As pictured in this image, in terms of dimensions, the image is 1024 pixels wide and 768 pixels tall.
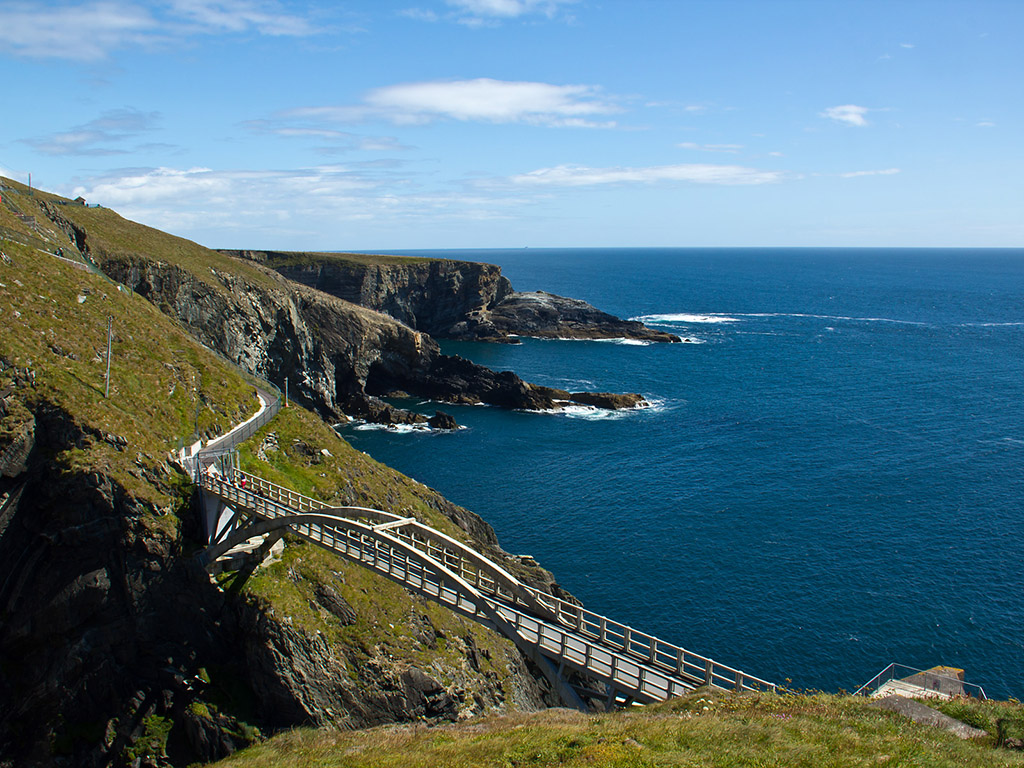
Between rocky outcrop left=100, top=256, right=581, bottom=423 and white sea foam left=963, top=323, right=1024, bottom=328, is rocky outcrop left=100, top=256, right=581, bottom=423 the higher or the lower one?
the lower one

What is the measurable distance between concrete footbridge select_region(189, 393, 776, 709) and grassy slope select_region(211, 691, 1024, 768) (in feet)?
5.88

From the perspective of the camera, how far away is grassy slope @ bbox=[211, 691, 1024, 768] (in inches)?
634

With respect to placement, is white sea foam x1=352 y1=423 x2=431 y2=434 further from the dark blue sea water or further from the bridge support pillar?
the bridge support pillar

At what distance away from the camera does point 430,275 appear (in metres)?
148

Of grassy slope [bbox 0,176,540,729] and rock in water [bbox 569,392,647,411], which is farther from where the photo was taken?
rock in water [bbox 569,392,647,411]

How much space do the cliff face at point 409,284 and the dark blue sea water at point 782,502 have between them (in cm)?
3584

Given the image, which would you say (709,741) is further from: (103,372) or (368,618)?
(103,372)

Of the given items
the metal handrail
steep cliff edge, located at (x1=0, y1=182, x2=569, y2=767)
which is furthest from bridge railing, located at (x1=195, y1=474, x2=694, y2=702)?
the metal handrail

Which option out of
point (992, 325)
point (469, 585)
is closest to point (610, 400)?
point (469, 585)

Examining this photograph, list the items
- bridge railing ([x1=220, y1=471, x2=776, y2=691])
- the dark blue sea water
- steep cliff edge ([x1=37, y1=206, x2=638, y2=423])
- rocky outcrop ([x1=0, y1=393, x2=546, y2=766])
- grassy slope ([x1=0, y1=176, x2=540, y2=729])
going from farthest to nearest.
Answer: steep cliff edge ([x1=37, y1=206, x2=638, y2=423]) → the dark blue sea water → grassy slope ([x1=0, y1=176, x2=540, y2=729]) → rocky outcrop ([x1=0, y1=393, x2=546, y2=766]) → bridge railing ([x1=220, y1=471, x2=776, y2=691])

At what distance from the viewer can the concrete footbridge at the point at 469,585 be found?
24172mm

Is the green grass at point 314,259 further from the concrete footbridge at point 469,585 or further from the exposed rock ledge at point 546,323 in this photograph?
the concrete footbridge at point 469,585

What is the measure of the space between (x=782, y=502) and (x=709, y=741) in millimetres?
46927

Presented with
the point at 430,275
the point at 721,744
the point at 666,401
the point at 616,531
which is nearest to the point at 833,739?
the point at 721,744
